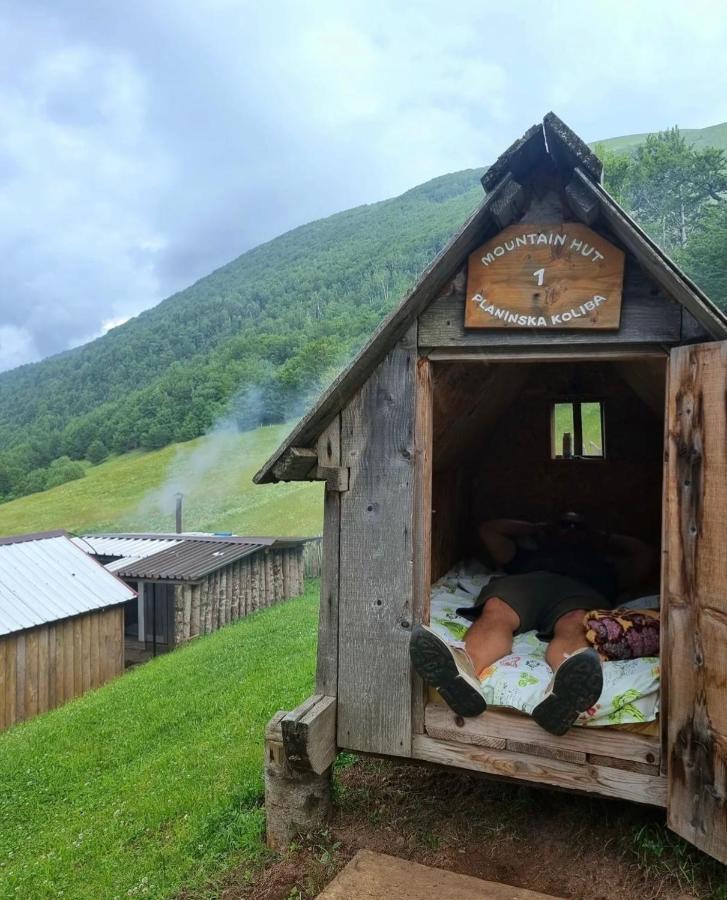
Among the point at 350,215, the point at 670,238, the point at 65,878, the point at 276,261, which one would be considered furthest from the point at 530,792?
the point at 350,215

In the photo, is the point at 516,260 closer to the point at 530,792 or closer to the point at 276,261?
the point at 530,792

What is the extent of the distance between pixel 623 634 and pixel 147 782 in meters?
4.31

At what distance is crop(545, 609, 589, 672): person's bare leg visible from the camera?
4117 mm

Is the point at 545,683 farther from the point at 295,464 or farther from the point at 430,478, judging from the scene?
the point at 295,464

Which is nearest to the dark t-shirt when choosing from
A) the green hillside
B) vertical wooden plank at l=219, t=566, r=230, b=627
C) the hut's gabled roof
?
the hut's gabled roof

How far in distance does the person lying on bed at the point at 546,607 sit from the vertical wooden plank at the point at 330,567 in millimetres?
581

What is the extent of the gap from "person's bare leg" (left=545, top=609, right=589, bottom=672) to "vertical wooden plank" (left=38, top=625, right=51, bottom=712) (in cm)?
1091

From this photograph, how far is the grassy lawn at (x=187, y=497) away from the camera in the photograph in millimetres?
37188

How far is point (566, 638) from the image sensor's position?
14.2 feet

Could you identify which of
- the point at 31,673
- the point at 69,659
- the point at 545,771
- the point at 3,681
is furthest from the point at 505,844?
the point at 69,659

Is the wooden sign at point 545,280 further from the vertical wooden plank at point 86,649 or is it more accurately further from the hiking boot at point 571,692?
the vertical wooden plank at point 86,649

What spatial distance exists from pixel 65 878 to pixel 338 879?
221 centimetres

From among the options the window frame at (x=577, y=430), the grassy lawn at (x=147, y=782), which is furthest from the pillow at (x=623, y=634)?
the window frame at (x=577, y=430)

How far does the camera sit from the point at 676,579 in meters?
3.19
